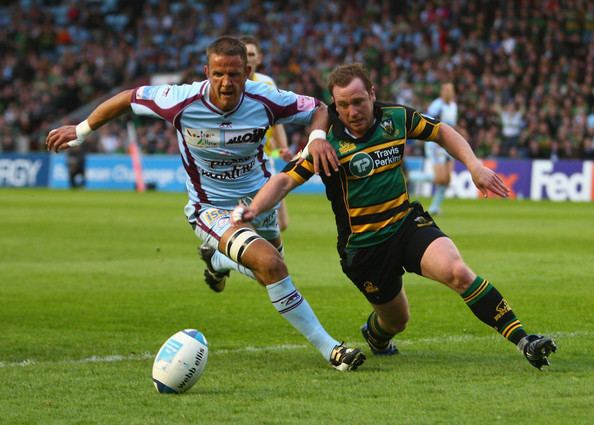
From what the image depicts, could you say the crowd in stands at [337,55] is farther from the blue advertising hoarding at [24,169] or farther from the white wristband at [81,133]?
the white wristband at [81,133]

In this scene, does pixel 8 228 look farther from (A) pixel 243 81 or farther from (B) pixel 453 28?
(B) pixel 453 28

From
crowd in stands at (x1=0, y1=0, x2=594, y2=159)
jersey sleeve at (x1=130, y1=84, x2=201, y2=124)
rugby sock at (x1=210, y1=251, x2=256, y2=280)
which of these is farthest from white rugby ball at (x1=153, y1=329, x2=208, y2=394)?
crowd in stands at (x1=0, y1=0, x2=594, y2=159)

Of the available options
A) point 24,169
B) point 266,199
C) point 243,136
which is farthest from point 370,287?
point 24,169

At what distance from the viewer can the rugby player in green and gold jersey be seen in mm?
6738

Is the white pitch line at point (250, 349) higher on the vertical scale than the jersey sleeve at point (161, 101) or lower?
lower

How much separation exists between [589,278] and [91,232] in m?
9.65

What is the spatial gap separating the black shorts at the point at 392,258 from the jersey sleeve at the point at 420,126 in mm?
446

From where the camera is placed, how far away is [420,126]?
23.7 ft

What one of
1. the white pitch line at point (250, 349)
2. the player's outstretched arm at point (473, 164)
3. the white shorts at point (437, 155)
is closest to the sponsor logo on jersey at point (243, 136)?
the player's outstretched arm at point (473, 164)

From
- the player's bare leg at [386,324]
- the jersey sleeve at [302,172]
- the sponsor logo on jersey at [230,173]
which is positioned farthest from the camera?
the sponsor logo on jersey at [230,173]

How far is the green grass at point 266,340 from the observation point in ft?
18.6

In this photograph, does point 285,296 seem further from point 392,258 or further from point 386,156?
point 386,156

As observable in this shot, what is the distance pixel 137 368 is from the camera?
23.0 feet

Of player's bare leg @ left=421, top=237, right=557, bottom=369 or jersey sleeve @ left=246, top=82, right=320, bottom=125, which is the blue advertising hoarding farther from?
player's bare leg @ left=421, top=237, right=557, bottom=369
